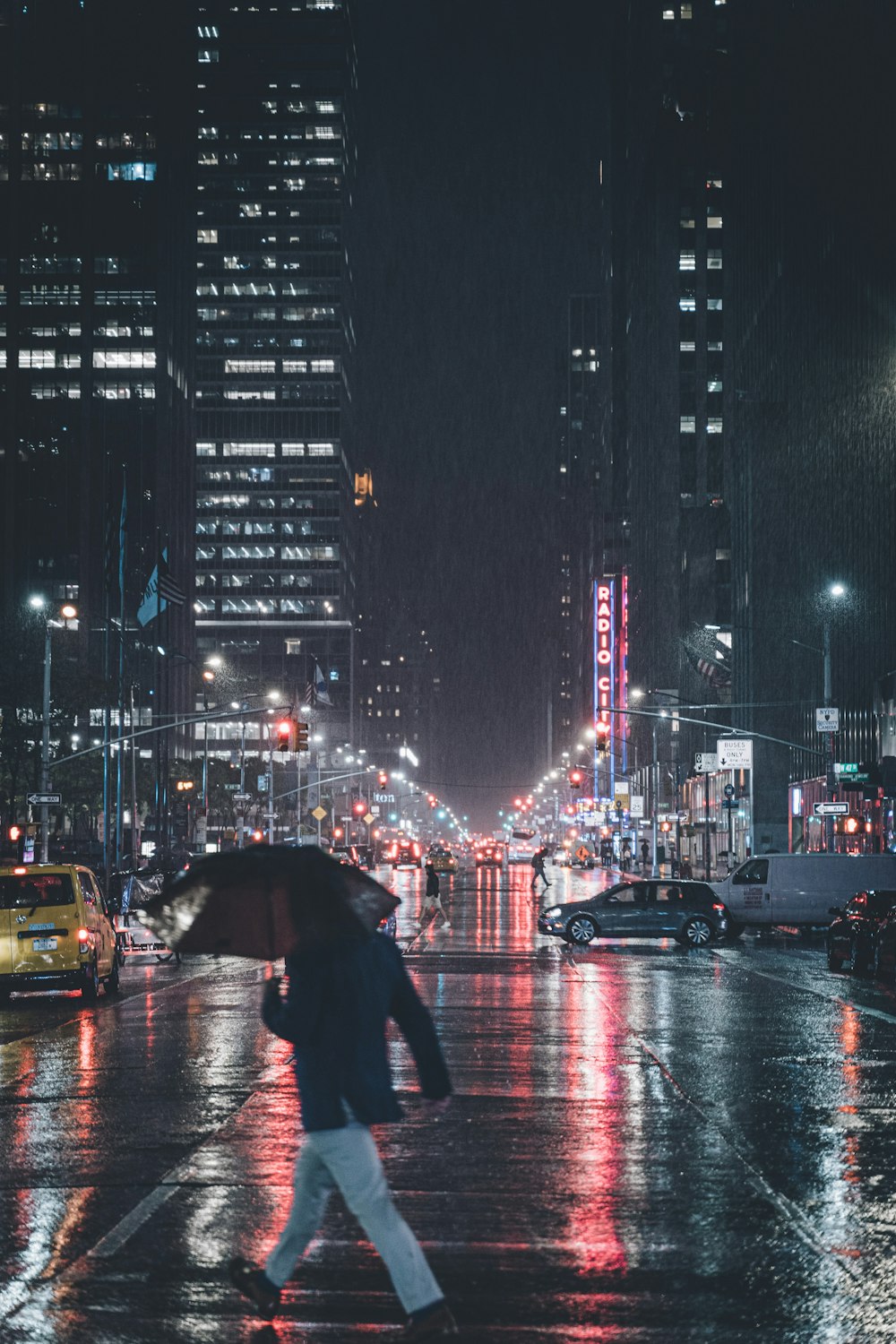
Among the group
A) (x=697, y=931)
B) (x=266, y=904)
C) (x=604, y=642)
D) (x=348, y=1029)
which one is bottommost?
(x=697, y=931)

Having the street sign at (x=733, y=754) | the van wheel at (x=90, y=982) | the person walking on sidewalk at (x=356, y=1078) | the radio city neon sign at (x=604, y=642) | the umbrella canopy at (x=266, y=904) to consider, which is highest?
the radio city neon sign at (x=604, y=642)

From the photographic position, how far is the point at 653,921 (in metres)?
40.0

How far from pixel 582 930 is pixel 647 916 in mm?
1829

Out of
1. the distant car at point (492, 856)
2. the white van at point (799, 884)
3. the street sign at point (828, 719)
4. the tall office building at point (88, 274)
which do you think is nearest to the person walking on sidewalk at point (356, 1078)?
the white van at point (799, 884)

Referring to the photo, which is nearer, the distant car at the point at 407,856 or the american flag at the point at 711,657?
the american flag at the point at 711,657

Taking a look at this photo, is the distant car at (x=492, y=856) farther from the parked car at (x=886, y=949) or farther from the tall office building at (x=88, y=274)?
the parked car at (x=886, y=949)

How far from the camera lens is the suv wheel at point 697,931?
3978 centimetres

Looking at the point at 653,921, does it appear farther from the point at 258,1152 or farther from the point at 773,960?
the point at 258,1152

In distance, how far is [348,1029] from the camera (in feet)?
21.3

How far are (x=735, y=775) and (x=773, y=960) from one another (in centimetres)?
6667

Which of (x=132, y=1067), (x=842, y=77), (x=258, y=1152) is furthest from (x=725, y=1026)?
(x=842, y=77)

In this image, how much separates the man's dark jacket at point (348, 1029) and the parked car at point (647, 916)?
3279cm

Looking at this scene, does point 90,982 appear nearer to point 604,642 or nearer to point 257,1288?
point 257,1288

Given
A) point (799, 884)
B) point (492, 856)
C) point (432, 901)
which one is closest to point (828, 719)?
point (799, 884)
